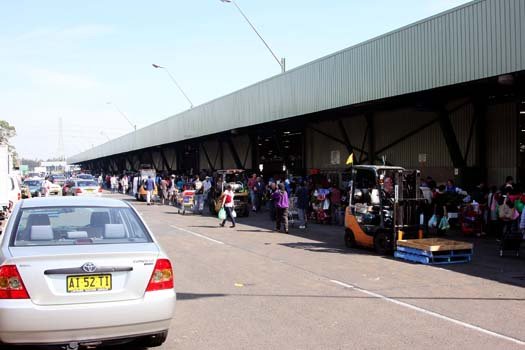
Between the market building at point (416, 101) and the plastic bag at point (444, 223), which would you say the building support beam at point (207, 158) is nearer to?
the market building at point (416, 101)

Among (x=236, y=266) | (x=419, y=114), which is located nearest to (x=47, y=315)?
(x=236, y=266)

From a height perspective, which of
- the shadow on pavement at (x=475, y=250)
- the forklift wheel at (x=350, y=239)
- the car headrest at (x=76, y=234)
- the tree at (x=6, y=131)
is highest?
the tree at (x=6, y=131)

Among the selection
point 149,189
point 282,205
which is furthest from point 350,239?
point 149,189

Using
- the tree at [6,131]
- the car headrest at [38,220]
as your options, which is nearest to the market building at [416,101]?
the car headrest at [38,220]

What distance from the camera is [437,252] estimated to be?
12.6m

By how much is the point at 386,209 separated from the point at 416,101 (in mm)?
9226

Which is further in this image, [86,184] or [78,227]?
[86,184]

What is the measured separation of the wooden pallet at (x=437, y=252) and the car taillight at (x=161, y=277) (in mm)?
8195

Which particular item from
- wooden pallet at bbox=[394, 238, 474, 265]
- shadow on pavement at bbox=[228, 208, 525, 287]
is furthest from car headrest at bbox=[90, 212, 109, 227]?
wooden pallet at bbox=[394, 238, 474, 265]

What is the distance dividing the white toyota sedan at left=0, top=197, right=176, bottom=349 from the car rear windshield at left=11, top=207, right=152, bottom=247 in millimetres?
16

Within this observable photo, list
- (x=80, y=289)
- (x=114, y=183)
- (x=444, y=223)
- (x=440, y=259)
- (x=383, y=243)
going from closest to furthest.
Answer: (x=80, y=289) < (x=440, y=259) < (x=383, y=243) < (x=444, y=223) < (x=114, y=183)

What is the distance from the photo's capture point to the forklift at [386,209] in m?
14.1

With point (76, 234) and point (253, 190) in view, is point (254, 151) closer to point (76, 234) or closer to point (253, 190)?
point (253, 190)

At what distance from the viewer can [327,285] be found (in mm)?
9984
